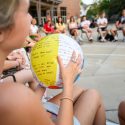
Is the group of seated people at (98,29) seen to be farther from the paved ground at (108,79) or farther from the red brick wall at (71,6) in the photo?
the red brick wall at (71,6)

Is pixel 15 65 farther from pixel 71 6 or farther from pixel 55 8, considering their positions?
pixel 71 6

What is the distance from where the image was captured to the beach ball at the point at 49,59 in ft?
7.07

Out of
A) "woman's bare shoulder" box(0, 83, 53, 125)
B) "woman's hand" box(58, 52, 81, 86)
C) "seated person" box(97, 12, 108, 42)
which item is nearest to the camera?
"woman's bare shoulder" box(0, 83, 53, 125)

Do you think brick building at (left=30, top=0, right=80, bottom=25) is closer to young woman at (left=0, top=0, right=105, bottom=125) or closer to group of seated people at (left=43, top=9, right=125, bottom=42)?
group of seated people at (left=43, top=9, right=125, bottom=42)

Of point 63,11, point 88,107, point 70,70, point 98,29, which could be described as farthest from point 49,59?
point 63,11

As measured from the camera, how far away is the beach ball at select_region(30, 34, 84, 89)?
2154 mm

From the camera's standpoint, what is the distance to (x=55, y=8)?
232 ft

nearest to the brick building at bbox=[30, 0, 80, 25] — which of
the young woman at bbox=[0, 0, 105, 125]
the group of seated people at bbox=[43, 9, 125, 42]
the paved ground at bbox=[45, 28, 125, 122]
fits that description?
the group of seated people at bbox=[43, 9, 125, 42]

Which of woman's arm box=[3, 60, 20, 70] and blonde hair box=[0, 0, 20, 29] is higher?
blonde hair box=[0, 0, 20, 29]

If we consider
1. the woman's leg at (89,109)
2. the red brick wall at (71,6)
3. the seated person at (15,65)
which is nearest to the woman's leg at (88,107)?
the woman's leg at (89,109)

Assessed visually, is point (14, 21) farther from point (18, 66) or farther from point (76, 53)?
point (18, 66)

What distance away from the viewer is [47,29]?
1766cm

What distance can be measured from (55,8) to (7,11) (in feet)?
229

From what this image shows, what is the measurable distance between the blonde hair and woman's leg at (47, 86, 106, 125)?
989mm
